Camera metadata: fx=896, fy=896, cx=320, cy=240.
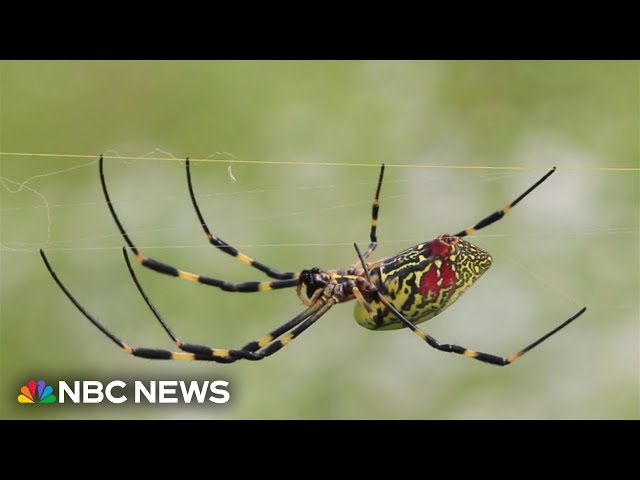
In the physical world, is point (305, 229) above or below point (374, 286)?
above

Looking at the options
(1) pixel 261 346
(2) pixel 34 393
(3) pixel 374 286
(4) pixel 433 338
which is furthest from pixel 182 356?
(2) pixel 34 393

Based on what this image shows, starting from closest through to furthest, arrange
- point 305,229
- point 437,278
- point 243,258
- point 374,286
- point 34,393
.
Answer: point 437,278
point 374,286
point 243,258
point 34,393
point 305,229

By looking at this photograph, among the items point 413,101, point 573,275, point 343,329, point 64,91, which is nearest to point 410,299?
point 343,329

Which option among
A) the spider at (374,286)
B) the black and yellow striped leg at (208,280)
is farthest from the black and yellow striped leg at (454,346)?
the black and yellow striped leg at (208,280)

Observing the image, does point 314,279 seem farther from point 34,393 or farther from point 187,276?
point 34,393

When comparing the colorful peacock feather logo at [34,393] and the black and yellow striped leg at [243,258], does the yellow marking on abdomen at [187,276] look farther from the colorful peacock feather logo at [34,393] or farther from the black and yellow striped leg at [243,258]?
the colorful peacock feather logo at [34,393]
